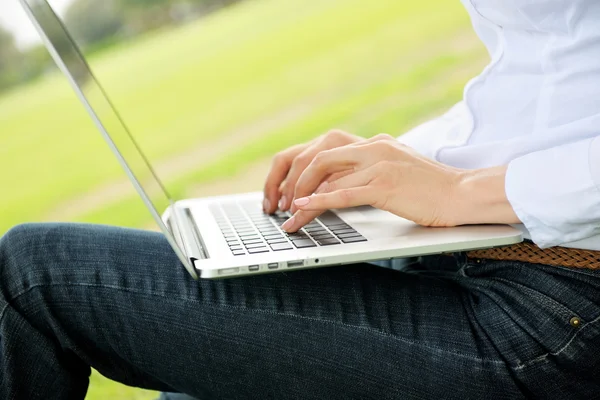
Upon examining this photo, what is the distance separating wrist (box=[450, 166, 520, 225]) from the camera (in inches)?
39.2

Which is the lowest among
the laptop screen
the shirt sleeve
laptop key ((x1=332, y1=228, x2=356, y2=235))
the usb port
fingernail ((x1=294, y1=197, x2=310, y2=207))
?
the shirt sleeve

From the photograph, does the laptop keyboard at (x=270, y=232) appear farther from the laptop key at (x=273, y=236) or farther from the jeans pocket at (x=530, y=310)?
the jeans pocket at (x=530, y=310)

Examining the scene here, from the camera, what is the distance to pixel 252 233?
3.62ft

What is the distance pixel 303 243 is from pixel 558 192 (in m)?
0.34

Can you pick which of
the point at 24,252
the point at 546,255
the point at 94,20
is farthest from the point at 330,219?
the point at 94,20

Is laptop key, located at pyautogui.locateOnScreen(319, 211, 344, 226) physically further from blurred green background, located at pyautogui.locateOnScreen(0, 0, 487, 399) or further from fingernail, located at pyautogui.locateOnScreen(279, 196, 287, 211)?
blurred green background, located at pyautogui.locateOnScreen(0, 0, 487, 399)

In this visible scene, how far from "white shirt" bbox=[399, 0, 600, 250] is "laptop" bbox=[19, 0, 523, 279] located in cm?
7

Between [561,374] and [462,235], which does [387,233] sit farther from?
[561,374]

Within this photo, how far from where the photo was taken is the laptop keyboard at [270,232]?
1009 mm

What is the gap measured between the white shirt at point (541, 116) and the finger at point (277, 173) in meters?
0.24

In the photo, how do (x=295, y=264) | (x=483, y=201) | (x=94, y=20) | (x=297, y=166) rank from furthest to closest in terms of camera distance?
(x=94, y=20) → (x=297, y=166) → (x=483, y=201) → (x=295, y=264)

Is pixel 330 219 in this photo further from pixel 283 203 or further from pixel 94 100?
pixel 94 100

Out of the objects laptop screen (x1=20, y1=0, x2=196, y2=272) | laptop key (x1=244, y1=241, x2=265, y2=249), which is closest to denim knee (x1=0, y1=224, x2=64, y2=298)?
laptop screen (x1=20, y1=0, x2=196, y2=272)

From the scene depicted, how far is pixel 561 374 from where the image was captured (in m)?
0.94
